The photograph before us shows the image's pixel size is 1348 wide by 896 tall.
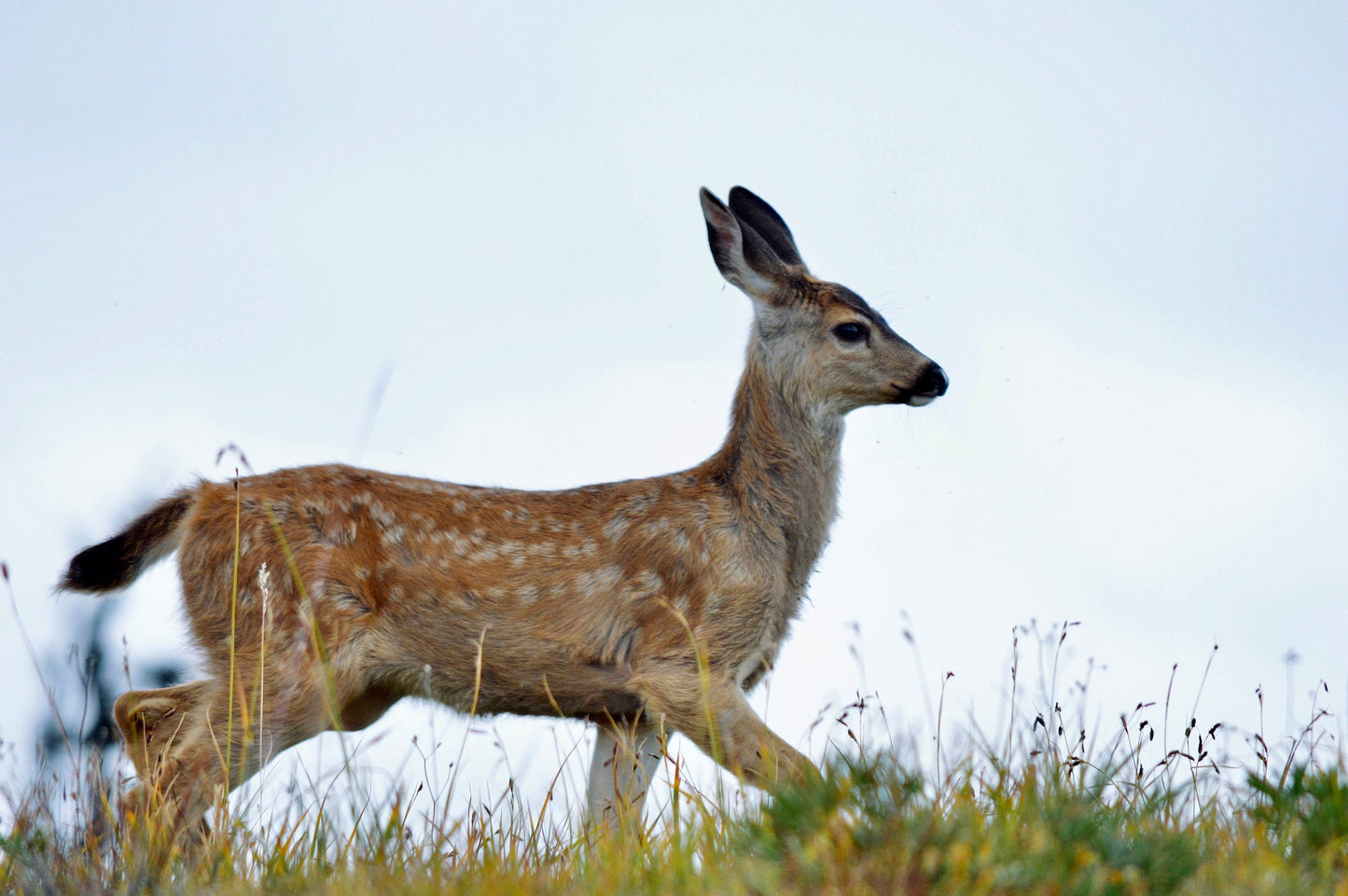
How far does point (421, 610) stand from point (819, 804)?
2.74m

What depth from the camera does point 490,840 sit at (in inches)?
146

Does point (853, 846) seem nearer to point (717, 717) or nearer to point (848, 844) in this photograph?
point (848, 844)

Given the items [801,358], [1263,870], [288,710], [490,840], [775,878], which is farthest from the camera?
[801,358]

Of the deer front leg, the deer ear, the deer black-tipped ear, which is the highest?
the deer black-tipped ear

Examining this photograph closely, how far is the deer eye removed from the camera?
640cm

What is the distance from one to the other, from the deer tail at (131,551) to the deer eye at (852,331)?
2.95 m

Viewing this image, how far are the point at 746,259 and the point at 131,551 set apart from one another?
3039 millimetres

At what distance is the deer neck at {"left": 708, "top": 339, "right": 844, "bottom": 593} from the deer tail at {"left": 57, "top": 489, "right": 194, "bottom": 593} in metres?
2.35

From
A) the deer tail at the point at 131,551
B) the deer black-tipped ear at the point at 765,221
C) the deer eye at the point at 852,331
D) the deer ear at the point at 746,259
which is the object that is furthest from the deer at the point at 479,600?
the deer black-tipped ear at the point at 765,221

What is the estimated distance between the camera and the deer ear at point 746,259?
6508 mm

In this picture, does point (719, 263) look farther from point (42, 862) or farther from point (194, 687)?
point (42, 862)

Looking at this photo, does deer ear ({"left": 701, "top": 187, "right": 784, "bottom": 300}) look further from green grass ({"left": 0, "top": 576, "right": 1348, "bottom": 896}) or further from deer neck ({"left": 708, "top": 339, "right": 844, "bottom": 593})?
green grass ({"left": 0, "top": 576, "right": 1348, "bottom": 896})

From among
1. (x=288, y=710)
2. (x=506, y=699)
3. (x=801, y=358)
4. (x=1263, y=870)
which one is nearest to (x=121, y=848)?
(x=288, y=710)

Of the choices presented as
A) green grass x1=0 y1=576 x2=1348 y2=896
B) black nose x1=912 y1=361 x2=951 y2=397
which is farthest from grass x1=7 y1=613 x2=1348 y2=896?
black nose x1=912 y1=361 x2=951 y2=397
